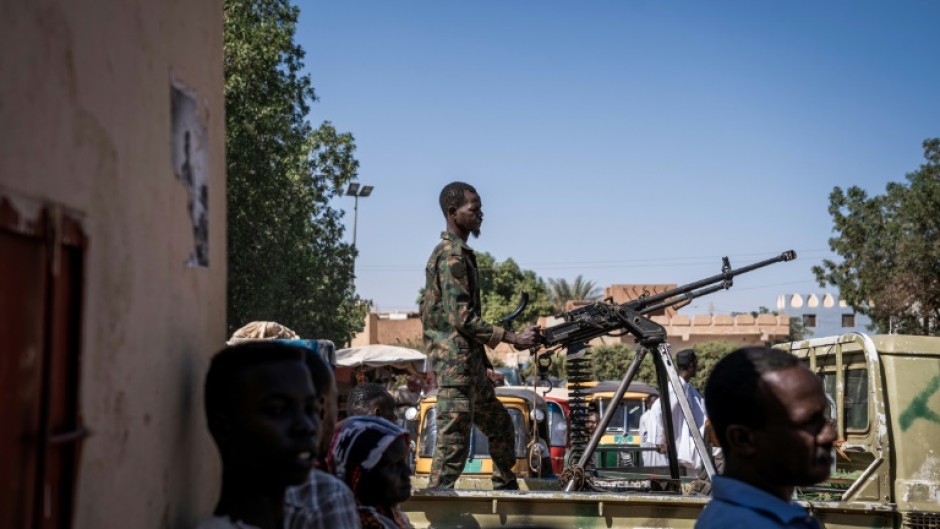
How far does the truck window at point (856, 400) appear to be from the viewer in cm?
720

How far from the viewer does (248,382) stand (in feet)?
8.44

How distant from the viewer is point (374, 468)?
3.59 m

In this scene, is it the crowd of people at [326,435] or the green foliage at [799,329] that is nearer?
the crowd of people at [326,435]

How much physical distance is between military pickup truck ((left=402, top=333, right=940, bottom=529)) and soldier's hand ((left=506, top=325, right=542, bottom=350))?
2.87 feet

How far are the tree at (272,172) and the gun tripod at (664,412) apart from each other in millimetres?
14427

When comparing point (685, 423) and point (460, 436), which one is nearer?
point (460, 436)

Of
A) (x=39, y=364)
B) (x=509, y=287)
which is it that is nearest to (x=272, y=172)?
(x=39, y=364)

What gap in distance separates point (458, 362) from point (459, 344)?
11cm

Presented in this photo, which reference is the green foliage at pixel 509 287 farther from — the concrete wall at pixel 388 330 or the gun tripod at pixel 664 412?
the gun tripod at pixel 664 412

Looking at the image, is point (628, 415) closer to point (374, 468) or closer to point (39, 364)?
point (374, 468)

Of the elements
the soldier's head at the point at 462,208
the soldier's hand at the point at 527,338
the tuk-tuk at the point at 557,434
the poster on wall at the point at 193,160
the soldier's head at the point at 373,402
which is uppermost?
the soldier's head at the point at 462,208

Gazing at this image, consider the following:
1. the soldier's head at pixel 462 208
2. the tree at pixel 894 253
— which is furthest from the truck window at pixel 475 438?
the tree at pixel 894 253

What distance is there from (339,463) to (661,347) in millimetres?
3593

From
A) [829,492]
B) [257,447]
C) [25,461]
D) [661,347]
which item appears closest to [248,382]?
[257,447]
